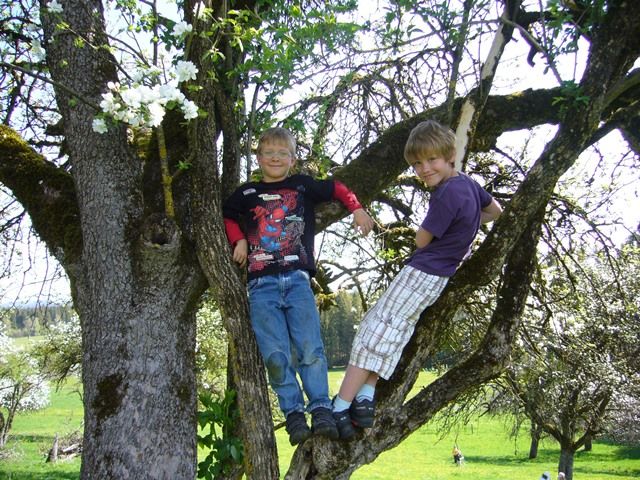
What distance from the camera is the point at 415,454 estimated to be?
27234 millimetres

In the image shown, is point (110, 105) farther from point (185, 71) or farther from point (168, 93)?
point (185, 71)

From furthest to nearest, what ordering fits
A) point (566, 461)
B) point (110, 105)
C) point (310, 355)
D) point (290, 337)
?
point (566, 461)
point (290, 337)
point (310, 355)
point (110, 105)

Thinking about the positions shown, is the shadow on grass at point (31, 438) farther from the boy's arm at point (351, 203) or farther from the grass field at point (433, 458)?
the boy's arm at point (351, 203)

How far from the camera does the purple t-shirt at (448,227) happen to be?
2.81 metres

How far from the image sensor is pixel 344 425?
105 inches

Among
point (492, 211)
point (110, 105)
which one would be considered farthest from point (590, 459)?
point (110, 105)

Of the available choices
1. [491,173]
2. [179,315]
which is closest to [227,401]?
[179,315]

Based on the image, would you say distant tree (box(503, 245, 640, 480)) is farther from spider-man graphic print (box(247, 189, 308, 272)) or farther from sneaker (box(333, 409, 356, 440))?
sneaker (box(333, 409, 356, 440))

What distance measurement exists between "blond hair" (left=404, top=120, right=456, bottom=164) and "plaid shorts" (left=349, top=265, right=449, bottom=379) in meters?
0.61

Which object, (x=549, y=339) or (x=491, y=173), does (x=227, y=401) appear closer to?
(x=491, y=173)

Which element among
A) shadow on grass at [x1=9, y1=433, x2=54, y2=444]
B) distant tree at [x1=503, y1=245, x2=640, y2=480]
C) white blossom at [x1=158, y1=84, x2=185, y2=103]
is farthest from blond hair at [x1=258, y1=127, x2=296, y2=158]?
shadow on grass at [x1=9, y1=433, x2=54, y2=444]

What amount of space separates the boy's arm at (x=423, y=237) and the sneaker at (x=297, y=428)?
3.35ft

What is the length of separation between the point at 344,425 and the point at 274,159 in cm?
152

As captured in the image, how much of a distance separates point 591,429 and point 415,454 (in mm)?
12678
